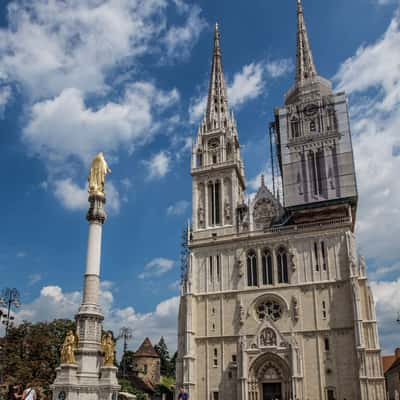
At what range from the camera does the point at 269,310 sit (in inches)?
1587

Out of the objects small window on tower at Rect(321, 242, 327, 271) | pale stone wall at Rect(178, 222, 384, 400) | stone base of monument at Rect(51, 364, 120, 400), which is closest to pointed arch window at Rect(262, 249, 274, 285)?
pale stone wall at Rect(178, 222, 384, 400)

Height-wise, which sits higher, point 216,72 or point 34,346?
point 216,72

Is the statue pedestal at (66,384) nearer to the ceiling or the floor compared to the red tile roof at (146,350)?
nearer to the floor

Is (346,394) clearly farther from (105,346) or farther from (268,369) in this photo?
(105,346)

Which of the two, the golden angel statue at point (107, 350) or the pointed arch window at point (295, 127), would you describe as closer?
the golden angel statue at point (107, 350)

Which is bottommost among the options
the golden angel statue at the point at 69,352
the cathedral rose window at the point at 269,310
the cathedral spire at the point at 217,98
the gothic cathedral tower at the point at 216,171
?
the golden angel statue at the point at 69,352

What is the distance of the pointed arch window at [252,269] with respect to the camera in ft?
137

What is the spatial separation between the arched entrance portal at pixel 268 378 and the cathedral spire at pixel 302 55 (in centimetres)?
3004

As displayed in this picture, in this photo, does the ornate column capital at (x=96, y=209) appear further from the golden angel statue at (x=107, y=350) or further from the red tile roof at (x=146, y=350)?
the red tile roof at (x=146, y=350)

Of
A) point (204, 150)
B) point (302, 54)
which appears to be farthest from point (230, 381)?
point (302, 54)

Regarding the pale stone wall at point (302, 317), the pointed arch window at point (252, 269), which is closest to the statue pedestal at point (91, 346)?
the pale stone wall at point (302, 317)

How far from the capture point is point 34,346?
42.0 meters

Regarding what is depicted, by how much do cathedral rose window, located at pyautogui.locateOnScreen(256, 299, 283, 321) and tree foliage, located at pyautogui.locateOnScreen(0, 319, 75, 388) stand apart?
60.7 ft

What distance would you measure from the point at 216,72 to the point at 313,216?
23423mm
